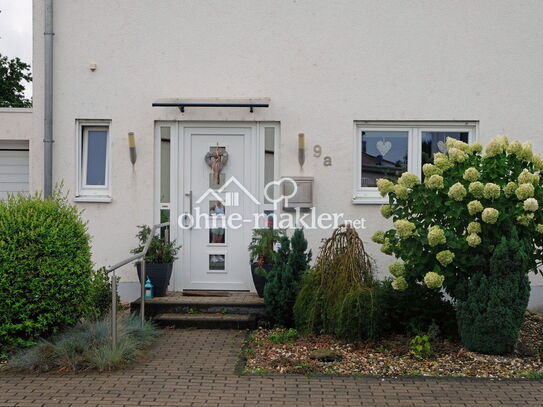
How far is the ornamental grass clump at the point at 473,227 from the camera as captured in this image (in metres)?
6.43

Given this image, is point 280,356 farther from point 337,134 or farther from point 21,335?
point 337,134

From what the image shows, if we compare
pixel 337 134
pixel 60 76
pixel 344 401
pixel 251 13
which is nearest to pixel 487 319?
pixel 344 401

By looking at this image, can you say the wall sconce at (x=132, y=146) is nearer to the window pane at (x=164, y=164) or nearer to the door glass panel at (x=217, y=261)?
the window pane at (x=164, y=164)

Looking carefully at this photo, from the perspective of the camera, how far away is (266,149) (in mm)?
9086

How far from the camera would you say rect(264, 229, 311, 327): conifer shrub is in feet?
25.3

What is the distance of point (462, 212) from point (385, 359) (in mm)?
1729

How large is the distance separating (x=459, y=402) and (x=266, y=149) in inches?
185

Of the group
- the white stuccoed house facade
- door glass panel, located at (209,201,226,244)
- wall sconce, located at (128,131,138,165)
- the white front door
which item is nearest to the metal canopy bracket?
the white stuccoed house facade

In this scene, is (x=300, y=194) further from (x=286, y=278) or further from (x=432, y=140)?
(x=432, y=140)

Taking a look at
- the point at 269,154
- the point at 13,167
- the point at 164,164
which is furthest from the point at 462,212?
the point at 13,167

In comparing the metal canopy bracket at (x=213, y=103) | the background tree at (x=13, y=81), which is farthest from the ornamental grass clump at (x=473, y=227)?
the background tree at (x=13, y=81)

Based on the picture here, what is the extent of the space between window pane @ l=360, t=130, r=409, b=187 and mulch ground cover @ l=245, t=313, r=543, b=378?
8.77ft

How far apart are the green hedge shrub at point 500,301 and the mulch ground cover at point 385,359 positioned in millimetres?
212

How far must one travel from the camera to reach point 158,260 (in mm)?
8664
